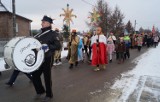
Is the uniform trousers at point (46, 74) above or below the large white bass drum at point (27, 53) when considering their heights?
below

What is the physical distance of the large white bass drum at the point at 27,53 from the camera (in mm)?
6594

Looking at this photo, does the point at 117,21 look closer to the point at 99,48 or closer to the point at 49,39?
the point at 99,48

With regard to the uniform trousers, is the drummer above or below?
above

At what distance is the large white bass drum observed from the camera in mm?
6594

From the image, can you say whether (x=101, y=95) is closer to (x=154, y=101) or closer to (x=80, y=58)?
(x=154, y=101)

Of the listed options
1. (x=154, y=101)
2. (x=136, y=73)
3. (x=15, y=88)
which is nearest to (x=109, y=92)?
(x=154, y=101)

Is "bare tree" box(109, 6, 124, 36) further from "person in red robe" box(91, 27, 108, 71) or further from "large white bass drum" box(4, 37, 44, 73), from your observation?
"large white bass drum" box(4, 37, 44, 73)

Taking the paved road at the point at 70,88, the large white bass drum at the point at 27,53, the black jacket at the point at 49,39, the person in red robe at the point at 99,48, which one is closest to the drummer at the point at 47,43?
the black jacket at the point at 49,39

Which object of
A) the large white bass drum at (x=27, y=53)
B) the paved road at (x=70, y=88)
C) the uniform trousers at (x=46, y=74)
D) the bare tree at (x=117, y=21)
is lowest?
the paved road at (x=70, y=88)

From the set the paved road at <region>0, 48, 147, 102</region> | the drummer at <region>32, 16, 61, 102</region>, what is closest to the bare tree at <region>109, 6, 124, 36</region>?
the paved road at <region>0, 48, 147, 102</region>

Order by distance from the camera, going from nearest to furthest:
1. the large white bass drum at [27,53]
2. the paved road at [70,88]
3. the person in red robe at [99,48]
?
the large white bass drum at [27,53], the paved road at [70,88], the person in red robe at [99,48]

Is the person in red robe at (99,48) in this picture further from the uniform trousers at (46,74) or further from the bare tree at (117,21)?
the bare tree at (117,21)

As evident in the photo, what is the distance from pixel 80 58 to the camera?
1505 centimetres

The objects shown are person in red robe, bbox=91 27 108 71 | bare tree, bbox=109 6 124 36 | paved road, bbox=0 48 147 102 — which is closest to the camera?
paved road, bbox=0 48 147 102
